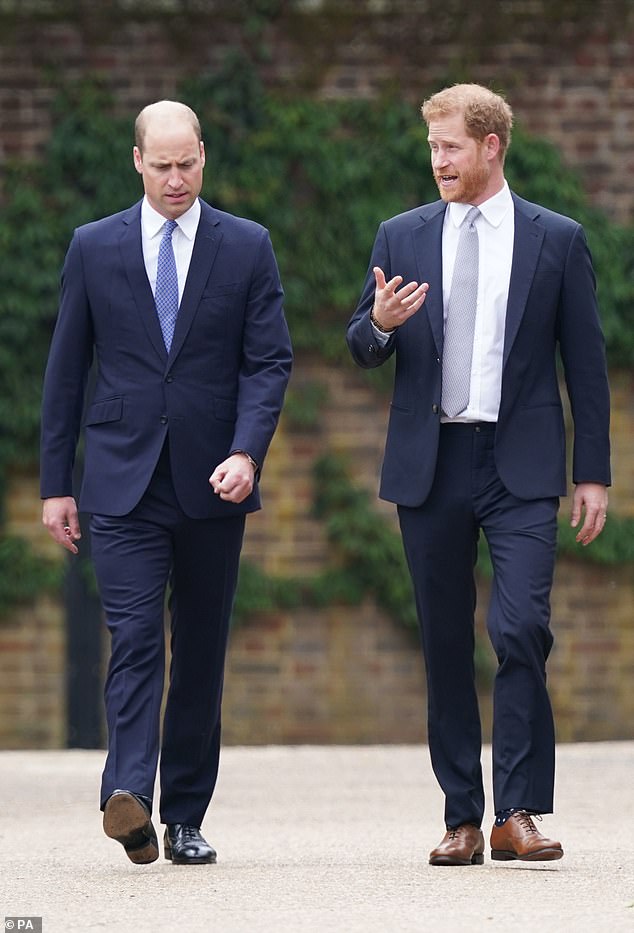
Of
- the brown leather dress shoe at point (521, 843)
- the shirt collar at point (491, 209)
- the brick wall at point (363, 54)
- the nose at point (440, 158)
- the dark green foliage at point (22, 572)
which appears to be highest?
the brick wall at point (363, 54)

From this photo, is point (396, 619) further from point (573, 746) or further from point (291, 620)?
point (573, 746)

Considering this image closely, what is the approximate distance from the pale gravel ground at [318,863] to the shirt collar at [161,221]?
1.66 meters

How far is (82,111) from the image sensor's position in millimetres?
9469

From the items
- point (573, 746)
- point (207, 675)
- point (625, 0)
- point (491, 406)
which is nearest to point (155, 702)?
point (207, 675)

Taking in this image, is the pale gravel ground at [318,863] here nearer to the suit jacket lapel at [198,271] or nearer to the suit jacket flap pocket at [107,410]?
the suit jacket flap pocket at [107,410]

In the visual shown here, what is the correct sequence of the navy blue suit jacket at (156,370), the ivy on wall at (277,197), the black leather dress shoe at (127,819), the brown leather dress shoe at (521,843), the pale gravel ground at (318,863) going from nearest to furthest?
the pale gravel ground at (318,863) < the black leather dress shoe at (127,819) < the brown leather dress shoe at (521,843) < the navy blue suit jacket at (156,370) < the ivy on wall at (277,197)

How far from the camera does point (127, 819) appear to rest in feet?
15.2

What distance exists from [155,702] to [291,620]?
4.74m

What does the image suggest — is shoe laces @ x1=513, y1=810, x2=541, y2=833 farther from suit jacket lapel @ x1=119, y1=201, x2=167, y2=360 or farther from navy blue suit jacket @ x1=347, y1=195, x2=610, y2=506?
suit jacket lapel @ x1=119, y1=201, x2=167, y2=360

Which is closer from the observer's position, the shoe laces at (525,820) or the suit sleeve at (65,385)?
the shoe laces at (525,820)

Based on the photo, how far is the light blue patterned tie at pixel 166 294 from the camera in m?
5.11

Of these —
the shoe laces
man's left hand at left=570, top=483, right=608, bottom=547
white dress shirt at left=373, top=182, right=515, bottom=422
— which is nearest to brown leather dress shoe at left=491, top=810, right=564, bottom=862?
the shoe laces

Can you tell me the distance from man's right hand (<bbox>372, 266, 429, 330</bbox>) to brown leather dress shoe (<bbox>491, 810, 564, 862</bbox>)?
1.27 meters

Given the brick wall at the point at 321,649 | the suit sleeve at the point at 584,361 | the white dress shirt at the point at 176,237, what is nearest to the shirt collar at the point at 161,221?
the white dress shirt at the point at 176,237
